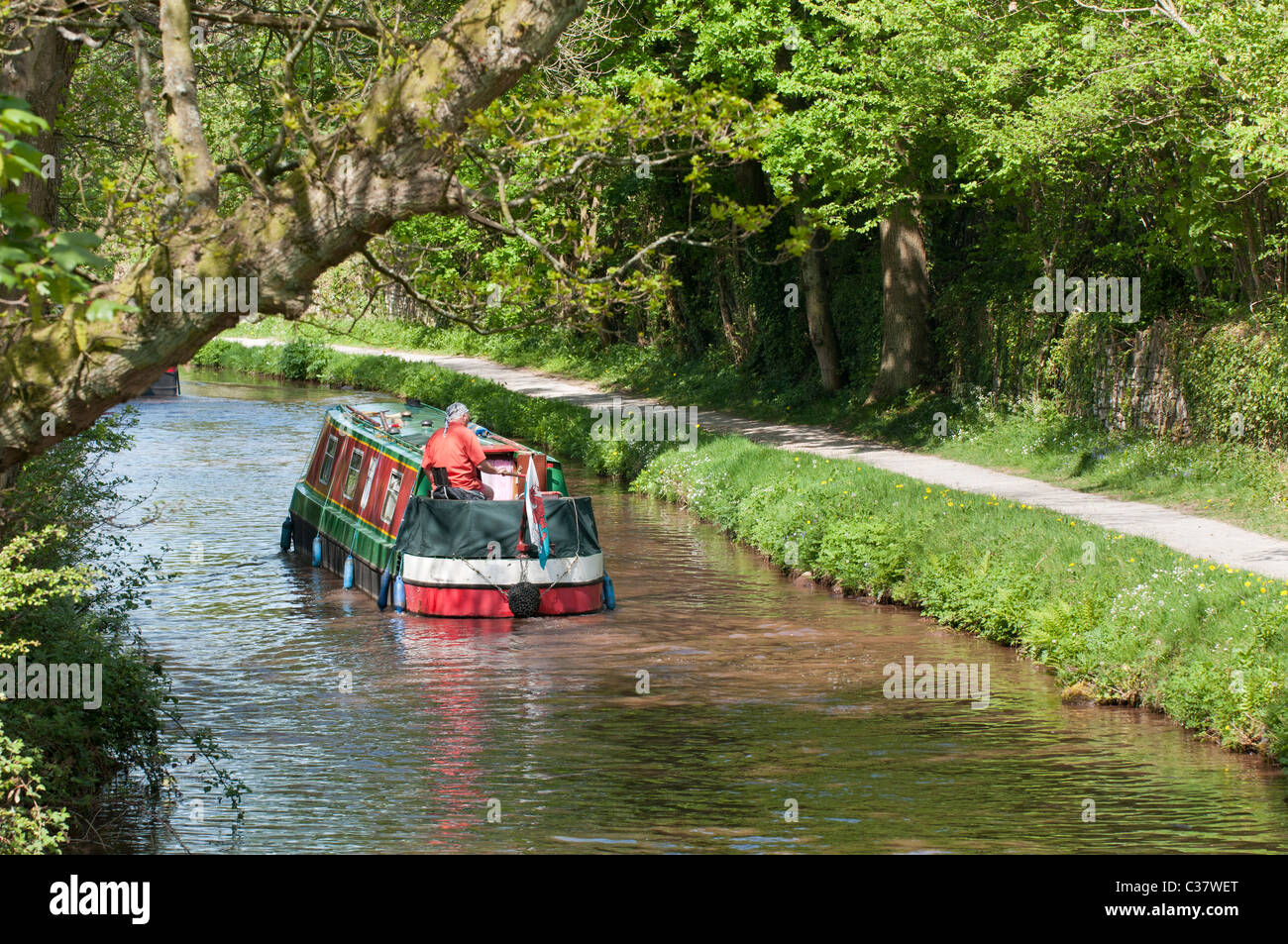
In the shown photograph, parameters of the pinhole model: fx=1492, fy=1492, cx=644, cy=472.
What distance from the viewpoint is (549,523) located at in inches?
597

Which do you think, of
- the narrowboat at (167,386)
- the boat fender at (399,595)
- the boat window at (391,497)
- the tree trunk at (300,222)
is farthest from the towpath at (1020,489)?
the narrowboat at (167,386)

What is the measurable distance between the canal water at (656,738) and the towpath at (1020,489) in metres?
2.50

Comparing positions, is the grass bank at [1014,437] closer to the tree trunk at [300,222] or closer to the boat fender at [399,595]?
the tree trunk at [300,222]

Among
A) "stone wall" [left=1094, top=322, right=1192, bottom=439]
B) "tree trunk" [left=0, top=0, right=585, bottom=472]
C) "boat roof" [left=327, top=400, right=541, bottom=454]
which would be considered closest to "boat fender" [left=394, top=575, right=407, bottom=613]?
"boat roof" [left=327, top=400, right=541, bottom=454]

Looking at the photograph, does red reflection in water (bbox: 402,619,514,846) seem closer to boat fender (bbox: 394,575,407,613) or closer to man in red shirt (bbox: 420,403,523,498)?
boat fender (bbox: 394,575,407,613)

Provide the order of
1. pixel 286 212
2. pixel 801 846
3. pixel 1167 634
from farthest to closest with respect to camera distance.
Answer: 1. pixel 1167 634
2. pixel 801 846
3. pixel 286 212

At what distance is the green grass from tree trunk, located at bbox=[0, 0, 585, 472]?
6.92 m

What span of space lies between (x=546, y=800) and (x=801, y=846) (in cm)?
183

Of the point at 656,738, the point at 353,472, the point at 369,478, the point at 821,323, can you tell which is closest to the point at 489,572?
the point at 369,478

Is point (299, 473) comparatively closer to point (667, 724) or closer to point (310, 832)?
point (667, 724)

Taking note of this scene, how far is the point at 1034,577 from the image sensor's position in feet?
44.4

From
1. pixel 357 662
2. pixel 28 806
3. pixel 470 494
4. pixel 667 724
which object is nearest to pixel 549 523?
pixel 470 494

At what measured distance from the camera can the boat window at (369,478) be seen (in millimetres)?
17688

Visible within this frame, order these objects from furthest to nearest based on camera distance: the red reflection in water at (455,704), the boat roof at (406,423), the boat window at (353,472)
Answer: the boat window at (353,472), the boat roof at (406,423), the red reflection in water at (455,704)
